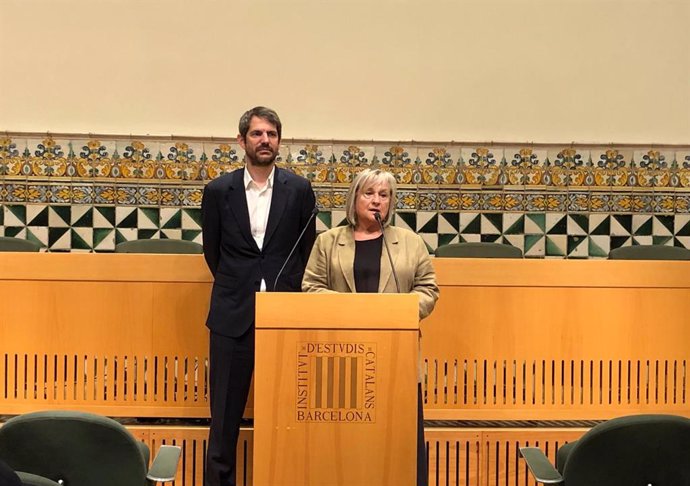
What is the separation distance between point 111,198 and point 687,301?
12.5ft

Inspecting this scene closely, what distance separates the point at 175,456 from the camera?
2998 millimetres

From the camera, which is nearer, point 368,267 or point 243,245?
point 368,267

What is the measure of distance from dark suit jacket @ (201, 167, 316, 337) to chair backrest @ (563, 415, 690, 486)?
4.37 ft

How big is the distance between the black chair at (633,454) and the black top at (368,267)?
0.94 meters

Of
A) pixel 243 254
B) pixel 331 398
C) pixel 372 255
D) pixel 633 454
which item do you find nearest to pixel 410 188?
pixel 243 254

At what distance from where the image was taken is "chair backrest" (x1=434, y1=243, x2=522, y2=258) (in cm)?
461

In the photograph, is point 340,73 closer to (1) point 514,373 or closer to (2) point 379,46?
(2) point 379,46

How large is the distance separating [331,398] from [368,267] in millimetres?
622

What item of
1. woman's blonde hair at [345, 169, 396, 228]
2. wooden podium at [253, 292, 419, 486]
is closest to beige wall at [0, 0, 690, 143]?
woman's blonde hair at [345, 169, 396, 228]

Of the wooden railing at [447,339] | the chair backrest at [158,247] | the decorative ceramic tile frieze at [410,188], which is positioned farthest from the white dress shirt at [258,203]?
the decorative ceramic tile frieze at [410,188]

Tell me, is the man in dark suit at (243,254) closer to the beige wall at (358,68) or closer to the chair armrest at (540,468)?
the chair armrest at (540,468)

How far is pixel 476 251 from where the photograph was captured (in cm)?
462

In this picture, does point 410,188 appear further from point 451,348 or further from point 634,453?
point 634,453

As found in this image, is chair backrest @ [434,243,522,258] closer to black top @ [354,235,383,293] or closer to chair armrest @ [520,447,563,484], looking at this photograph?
black top @ [354,235,383,293]
